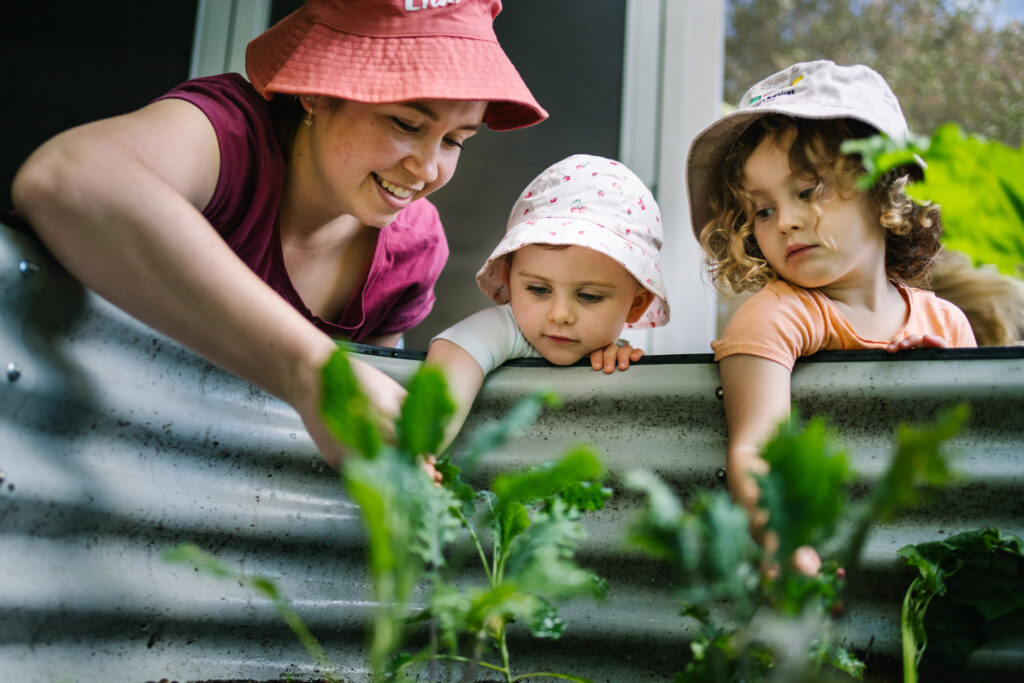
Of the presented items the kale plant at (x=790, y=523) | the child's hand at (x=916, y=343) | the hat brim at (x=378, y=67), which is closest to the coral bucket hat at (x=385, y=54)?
the hat brim at (x=378, y=67)

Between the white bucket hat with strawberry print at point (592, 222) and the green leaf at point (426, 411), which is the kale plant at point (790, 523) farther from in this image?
the white bucket hat with strawberry print at point (592, 222)

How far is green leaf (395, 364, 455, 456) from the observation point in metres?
0.37

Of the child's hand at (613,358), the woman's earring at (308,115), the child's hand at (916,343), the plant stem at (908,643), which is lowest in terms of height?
the plant stem at (908,643)

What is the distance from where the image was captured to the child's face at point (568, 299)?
112 centimetres

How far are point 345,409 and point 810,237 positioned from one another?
2.76 ft

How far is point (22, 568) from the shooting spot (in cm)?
69

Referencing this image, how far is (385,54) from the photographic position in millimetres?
923

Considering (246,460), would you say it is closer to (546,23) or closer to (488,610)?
(488,610)

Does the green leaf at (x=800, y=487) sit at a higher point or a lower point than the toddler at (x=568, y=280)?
lower

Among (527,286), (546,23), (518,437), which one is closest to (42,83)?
(546,23)

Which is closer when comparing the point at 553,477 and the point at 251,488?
the point at 553,477

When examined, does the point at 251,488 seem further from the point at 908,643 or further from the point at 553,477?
the point at 908,643

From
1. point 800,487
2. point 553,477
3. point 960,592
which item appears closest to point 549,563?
point 553,477

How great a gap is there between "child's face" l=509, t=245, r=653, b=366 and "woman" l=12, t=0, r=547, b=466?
20cm
